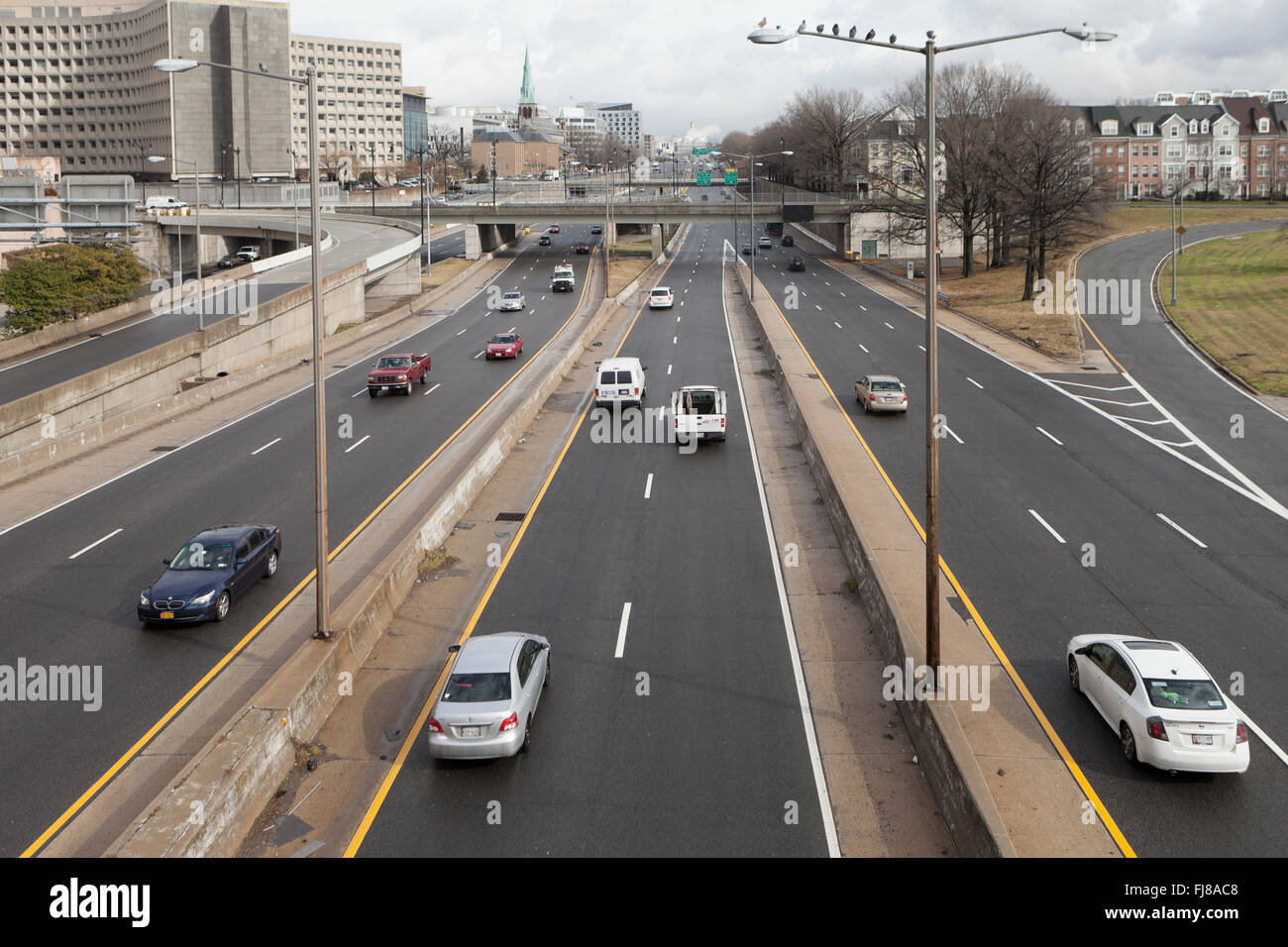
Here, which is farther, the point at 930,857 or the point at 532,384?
the point at 532,384

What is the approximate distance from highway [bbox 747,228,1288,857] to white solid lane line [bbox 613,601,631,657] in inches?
252

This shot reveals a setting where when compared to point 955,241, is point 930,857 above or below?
below

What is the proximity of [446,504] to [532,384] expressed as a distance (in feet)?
57.8

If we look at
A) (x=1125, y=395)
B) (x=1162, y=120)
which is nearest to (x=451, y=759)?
(x=1125, y=395)

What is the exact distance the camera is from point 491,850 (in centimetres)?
1239

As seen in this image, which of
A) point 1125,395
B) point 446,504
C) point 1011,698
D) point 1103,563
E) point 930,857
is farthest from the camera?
point 1125,395

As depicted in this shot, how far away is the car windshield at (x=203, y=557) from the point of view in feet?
65.5

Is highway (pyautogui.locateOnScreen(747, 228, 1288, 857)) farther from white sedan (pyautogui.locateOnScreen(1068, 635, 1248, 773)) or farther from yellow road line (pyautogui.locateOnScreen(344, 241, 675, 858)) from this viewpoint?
yellow road line (pyautogui.locateOnScreen(344, 241, 675, 858))

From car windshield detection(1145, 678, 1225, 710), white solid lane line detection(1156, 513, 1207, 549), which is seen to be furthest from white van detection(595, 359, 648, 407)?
car windshield detection(1145, 678, 1225, 710)

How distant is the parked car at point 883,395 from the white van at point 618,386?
305 inches

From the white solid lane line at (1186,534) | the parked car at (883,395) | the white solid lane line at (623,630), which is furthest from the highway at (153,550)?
the white solid lane line at (1186,534)

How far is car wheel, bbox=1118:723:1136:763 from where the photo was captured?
46.5 feet

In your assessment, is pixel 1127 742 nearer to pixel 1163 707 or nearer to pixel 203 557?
pixel 1163 707
